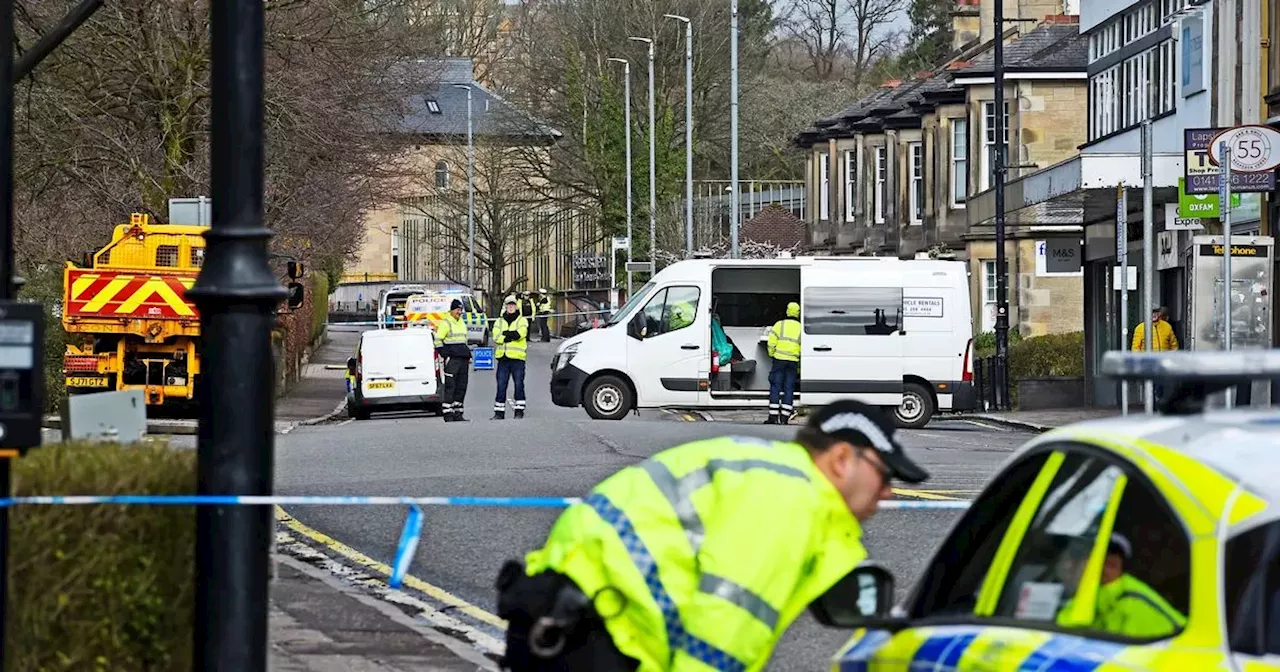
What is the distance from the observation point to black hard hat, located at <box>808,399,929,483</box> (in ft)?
13.8

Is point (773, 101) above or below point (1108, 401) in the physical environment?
above

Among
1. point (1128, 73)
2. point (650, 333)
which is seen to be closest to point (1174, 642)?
point (650, 333)

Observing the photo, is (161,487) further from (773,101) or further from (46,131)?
(773,101)

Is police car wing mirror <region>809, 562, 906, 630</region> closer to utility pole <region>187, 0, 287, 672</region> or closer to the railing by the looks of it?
utility pole <region>187, 0, 287, 672</region>

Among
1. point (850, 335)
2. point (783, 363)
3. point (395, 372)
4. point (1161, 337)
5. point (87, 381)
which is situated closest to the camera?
point (783, 363)

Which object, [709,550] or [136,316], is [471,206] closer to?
[136,316]

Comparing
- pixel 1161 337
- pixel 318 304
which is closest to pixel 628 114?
pixel 318 304

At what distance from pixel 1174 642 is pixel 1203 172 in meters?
18.8

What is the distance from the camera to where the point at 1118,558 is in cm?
374

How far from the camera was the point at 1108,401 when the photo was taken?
112 feet

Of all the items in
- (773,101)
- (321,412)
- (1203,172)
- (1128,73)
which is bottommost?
(321,412)

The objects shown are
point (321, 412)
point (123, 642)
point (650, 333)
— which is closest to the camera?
point (123, 642)

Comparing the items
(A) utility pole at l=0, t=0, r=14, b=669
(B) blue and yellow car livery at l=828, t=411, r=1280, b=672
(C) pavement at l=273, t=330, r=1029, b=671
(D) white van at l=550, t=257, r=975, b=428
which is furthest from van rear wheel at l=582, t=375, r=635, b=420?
(B) blue and yellow car livery at l=828, t=411, r=1280, b=672

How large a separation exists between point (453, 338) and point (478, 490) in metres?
13.9
